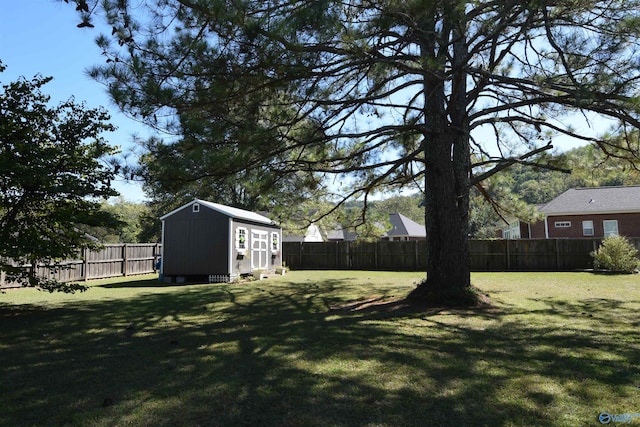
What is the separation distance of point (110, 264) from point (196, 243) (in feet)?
14.7

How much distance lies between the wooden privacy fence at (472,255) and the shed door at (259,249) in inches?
163

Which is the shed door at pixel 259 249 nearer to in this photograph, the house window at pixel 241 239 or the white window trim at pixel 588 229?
the house window at pixel 241 239

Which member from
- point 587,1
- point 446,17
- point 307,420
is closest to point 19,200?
point 307,420

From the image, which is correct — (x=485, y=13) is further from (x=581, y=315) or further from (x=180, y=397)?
(x=180, y=397)

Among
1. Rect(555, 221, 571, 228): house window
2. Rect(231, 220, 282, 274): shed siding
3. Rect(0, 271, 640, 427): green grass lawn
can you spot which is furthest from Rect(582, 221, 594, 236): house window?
Rect(0, 271, 640, 427): green grass lawn

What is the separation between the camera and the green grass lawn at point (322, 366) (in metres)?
3.01

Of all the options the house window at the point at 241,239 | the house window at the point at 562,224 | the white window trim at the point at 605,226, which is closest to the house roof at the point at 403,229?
the house window at the point at 562,224

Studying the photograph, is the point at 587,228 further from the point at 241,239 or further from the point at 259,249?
the point at 241,239

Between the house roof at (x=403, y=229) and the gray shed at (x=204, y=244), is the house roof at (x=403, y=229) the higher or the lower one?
the higher one

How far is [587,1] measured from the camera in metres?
5.69

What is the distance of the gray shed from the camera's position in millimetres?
15445

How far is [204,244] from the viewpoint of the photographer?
51.5 feet

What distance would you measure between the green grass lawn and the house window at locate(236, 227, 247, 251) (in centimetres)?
780

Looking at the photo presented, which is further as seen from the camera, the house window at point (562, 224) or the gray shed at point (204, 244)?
the house window at point (562, 224)
